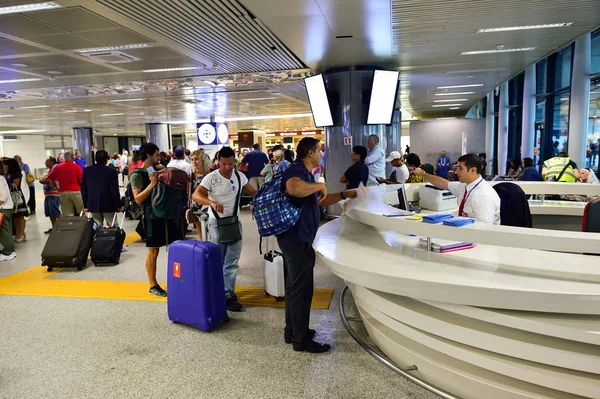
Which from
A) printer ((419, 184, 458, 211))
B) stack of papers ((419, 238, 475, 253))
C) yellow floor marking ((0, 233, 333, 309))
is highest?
printer ((419, 184, 458, 211))

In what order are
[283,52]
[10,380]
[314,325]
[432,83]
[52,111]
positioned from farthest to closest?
[52,111], [432,83], [283,52], [314,325], [10,380]

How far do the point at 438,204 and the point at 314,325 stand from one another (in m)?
1.89

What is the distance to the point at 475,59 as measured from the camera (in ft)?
27.2

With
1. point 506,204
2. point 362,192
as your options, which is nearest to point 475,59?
point 506,204

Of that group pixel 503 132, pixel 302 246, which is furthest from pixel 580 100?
pixel 302 246

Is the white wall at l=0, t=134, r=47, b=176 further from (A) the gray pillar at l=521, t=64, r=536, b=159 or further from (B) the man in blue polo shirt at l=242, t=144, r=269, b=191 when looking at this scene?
(A) the gray pillar at l=521, t=64, r=536, b=159

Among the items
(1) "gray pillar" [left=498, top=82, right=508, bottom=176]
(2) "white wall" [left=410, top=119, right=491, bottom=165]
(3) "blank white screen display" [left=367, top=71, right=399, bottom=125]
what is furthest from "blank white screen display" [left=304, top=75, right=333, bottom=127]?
(2) "white wall" [left=410, top=119, right=491, bottom=165]

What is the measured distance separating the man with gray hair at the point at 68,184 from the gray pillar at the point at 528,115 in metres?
11.3

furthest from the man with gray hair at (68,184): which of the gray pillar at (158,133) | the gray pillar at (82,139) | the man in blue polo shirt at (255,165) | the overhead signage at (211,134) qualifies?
the gray pillar at (82,139)

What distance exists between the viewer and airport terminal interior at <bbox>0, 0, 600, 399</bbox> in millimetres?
2119

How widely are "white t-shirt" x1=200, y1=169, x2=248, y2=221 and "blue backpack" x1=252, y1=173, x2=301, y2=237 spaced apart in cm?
89

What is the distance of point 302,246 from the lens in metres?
2.89

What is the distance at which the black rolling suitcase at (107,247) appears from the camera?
5.49 meters

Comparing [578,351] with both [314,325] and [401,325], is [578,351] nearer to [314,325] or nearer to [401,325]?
[401,325]
